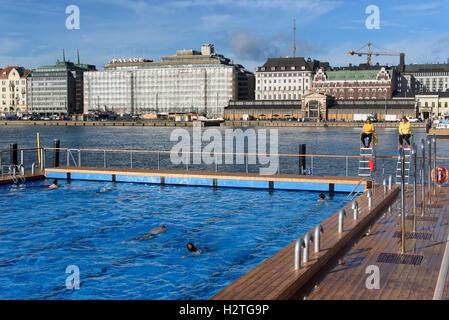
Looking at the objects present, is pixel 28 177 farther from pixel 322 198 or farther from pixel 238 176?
pixel 322 198

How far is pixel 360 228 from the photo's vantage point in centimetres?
1535

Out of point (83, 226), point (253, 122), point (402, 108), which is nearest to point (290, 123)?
point (253, 122)

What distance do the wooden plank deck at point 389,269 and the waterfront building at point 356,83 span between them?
172 metres

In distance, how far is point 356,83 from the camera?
191 m

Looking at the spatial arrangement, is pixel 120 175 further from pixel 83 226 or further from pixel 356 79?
pixel 356 79

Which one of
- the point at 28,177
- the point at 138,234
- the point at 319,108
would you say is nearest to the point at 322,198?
the point at 138,234

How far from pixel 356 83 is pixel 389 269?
188456mm

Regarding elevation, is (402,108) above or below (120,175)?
above

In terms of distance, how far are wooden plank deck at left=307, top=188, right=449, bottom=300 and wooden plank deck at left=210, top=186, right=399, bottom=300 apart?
0.78 feet

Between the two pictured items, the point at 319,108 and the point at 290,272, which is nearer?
the point at 290,272

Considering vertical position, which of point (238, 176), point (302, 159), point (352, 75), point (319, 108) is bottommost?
point (238, 176)

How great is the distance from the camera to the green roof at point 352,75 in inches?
7451

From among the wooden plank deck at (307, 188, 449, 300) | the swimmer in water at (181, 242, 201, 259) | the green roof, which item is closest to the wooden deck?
the swimmer in water at (181, 242, 201, 259)

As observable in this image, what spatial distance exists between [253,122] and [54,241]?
530ft
